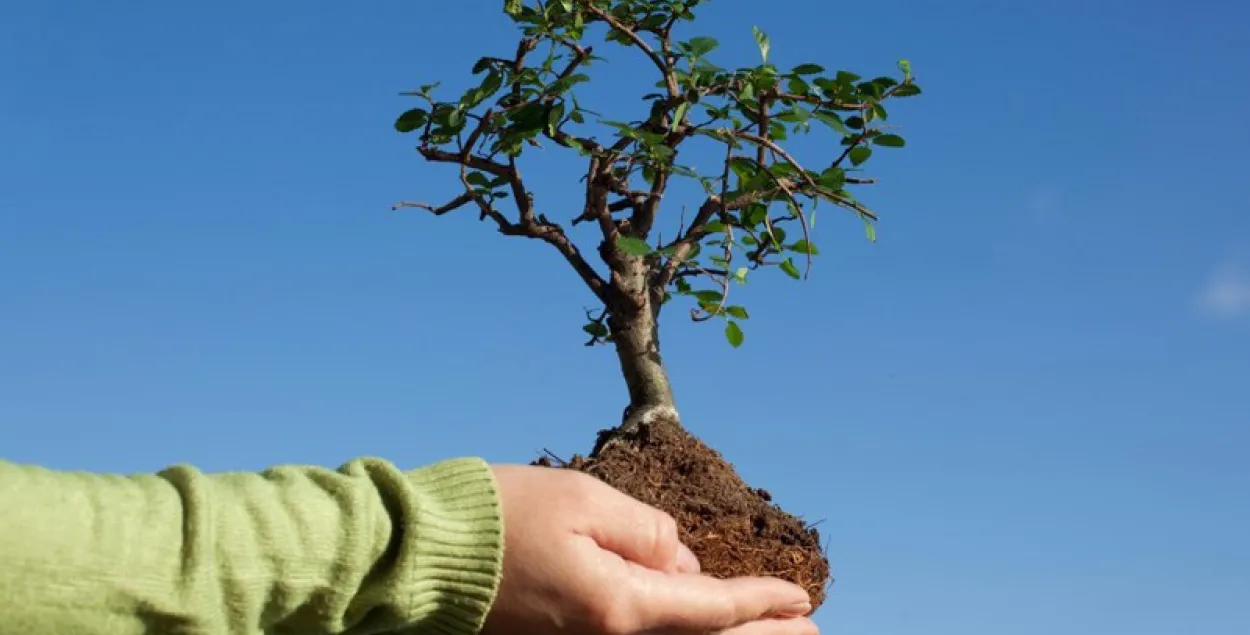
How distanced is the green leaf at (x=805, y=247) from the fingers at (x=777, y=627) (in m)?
1.04

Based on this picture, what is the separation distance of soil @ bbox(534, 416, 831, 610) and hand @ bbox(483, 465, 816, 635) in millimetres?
518

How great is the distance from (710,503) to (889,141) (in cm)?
88

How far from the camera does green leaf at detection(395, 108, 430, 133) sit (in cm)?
250

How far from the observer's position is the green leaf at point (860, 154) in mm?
2477

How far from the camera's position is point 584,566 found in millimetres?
1198

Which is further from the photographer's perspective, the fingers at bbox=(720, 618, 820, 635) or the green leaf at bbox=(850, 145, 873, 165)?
the green leaf at bbox=(850, 145, 873, 165)

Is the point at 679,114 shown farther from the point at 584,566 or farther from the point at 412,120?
the point at 584,566

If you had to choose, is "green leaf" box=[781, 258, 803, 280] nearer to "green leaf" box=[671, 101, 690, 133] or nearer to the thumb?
"green leaf" box=[671, 101, 690, 133]

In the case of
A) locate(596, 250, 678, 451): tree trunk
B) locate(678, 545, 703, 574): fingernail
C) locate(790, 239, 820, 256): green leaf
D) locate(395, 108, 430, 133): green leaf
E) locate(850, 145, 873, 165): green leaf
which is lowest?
locate(678, 545, 703, 574): fingernail

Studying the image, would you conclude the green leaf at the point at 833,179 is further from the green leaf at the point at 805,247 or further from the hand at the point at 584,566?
the hand at the point at 584,566

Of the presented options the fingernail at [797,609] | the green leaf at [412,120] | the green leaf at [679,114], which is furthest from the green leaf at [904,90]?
the fingernail at [797,609]

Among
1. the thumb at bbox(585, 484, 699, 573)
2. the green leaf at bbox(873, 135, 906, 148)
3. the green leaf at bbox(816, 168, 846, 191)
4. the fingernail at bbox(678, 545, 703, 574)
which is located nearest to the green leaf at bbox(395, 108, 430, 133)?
the green leaf at bbox(816, 168, 846, 191)

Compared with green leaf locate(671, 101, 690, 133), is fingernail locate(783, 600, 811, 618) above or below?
below

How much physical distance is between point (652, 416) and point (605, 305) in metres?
0.28
